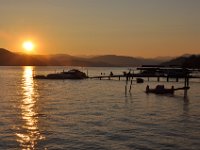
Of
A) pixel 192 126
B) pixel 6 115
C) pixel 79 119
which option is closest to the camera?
pixel 192 126

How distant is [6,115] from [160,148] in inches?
849

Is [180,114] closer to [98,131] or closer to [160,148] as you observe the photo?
[98,131]

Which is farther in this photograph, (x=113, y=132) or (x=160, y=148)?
(x=113, y=132)

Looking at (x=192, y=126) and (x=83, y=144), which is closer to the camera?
(x=83, y=144)

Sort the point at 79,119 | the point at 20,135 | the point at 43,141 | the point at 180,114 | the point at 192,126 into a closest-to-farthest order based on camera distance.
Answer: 1. the point at 43,141
2. the point at 20,135
3. the point at 192,126
4. the point at 79,119
5. the point at 180,114

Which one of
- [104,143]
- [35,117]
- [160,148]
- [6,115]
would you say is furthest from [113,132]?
[6,115]

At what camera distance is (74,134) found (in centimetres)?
3209

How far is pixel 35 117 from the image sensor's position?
42.5 meters

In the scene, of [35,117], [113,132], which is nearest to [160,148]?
[113,132]

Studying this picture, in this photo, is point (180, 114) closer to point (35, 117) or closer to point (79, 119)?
point (79, 119)

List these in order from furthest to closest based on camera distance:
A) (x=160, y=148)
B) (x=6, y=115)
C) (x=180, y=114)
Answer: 1. (x=180, y=114)
2. (x=6, y=115)
3. (x=160, y=148)

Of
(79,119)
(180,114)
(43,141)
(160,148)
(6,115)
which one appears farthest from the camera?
(180,114)

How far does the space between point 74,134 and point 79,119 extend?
835 centimetres

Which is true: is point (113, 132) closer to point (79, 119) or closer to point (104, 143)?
point (104, 143)
